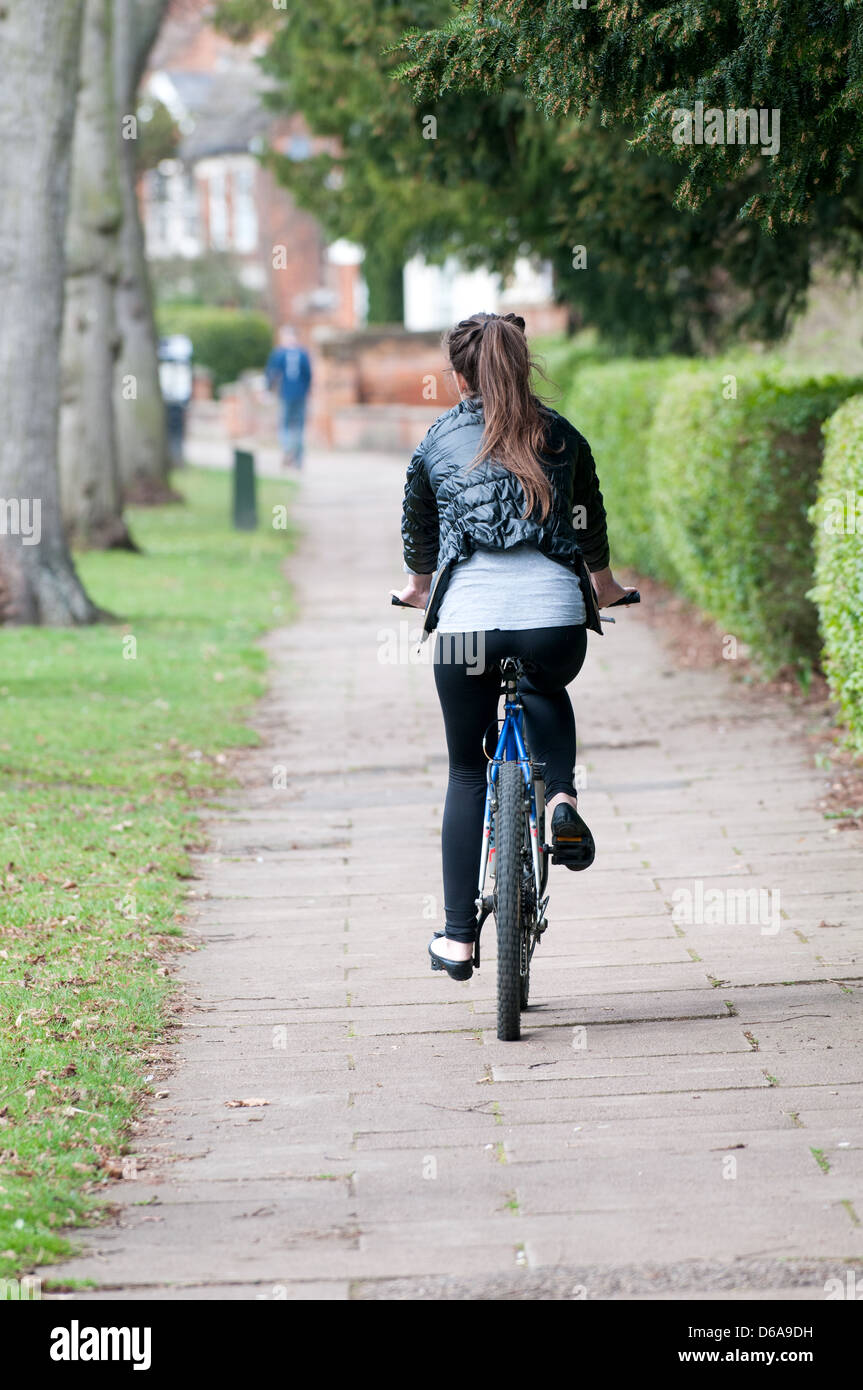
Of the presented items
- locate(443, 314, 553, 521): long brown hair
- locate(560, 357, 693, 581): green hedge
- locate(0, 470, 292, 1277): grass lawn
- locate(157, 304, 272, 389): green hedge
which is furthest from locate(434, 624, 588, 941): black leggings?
locate(157, 304, 272, 389): green hedge

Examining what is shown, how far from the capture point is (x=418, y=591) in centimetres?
534

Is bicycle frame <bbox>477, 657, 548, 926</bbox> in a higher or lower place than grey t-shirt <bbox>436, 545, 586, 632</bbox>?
lower

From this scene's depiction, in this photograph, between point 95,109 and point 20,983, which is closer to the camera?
point 20,983

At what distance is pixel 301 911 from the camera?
266 inches

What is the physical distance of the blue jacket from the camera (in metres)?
28.8

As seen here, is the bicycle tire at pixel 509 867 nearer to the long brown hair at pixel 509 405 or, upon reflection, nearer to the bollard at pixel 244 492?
the long brown hair at pixel 509 405

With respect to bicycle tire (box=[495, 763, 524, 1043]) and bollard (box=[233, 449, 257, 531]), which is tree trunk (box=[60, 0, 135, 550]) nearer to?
bollard (box=[233, 449, 257, 531])

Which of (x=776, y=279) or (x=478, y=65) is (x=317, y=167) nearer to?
(x=776, y=279)

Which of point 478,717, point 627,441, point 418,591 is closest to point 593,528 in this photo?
point 418,591

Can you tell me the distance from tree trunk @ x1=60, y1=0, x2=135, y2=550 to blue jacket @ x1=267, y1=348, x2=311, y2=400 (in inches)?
371

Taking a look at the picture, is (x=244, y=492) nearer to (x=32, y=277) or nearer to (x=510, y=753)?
(x=32, y=277)

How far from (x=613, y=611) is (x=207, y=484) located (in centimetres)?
1514

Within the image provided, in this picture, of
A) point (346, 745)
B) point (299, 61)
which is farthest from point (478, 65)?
point (299, 61)

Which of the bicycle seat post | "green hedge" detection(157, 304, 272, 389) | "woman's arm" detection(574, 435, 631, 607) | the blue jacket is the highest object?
"woman's arm" detection(574, 435, 631, 607)
